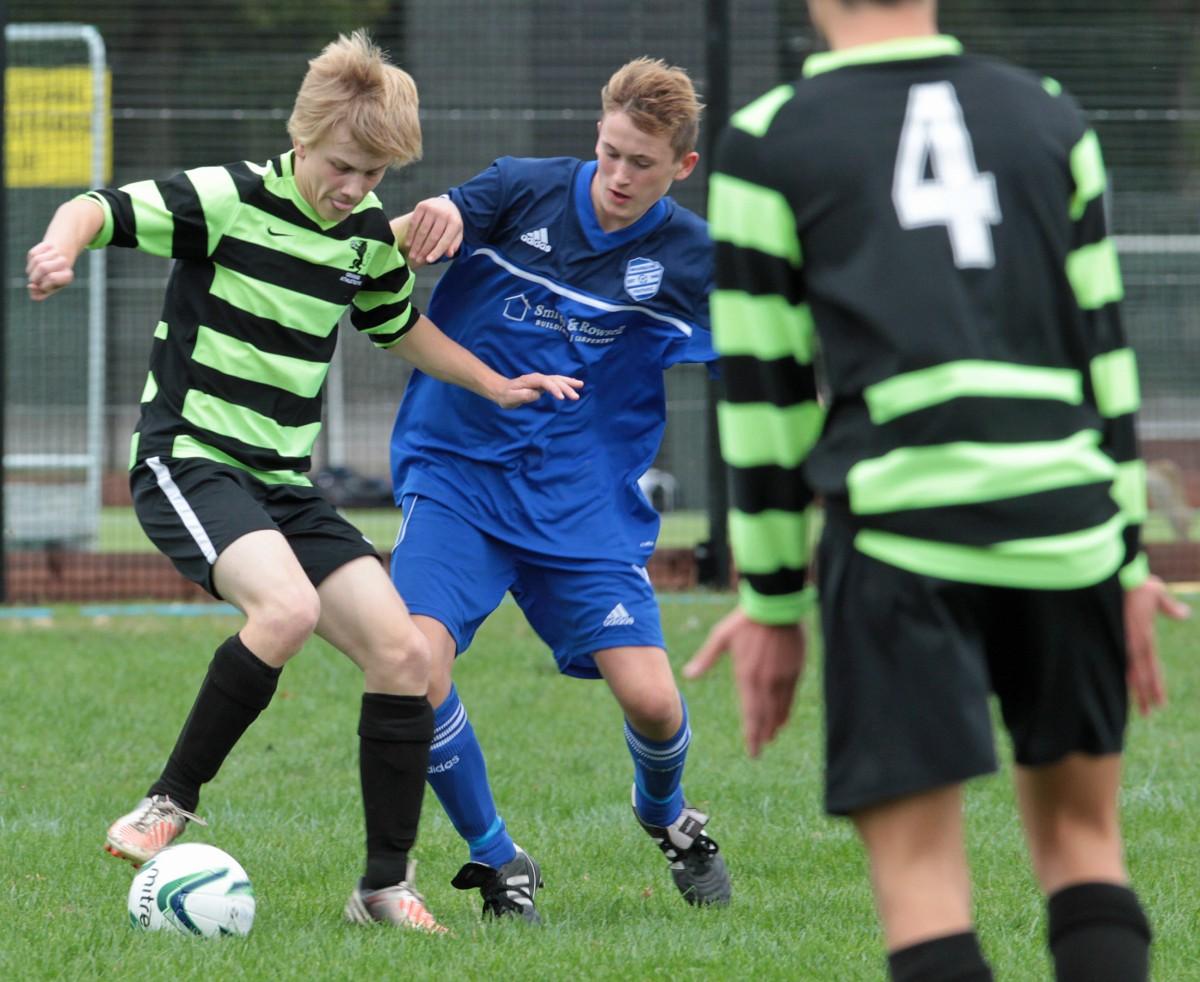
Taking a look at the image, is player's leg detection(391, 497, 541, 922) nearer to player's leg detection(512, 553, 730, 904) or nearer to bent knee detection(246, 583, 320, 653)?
player's leg detection(512, 553, 730, 904)

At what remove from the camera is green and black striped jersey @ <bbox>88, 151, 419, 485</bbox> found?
13.2 ft

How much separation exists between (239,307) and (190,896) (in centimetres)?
131

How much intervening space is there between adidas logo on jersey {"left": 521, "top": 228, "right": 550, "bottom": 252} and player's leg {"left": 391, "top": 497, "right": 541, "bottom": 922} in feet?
2.26

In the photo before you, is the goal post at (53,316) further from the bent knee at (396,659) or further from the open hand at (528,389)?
the bent knee at (396,659)

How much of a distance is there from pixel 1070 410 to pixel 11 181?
31.0 ft

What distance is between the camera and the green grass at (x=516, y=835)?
3590 mm

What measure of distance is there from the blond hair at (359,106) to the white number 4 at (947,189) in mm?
2004

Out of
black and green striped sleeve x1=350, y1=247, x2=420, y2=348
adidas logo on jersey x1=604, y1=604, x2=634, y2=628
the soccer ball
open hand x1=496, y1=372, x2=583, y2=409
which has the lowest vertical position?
the soccer ball

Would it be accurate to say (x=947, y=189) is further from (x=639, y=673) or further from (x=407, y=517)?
(x=407, y=517)

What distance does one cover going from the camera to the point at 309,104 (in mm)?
4016

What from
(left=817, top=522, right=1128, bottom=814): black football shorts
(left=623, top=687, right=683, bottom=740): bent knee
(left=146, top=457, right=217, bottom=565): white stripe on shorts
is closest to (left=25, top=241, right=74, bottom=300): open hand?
(left=146, top=457, right=217, bottom=565): white stripe on shorts

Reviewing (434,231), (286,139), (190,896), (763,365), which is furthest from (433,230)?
(286,139)

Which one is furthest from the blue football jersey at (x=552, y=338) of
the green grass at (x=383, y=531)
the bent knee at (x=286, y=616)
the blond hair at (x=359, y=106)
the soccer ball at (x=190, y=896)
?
the green grass at (x=383, y=531)

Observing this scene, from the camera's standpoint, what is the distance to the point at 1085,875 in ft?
7.59
